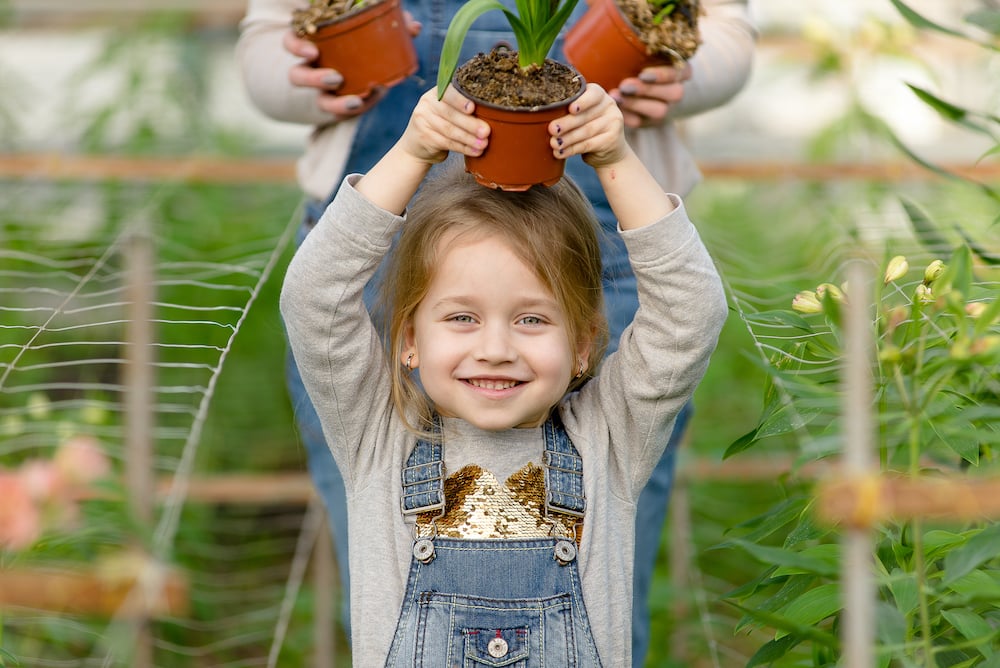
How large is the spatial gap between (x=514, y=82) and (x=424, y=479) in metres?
0.40

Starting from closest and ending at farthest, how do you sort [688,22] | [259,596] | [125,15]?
[688,22] → [259,596] → [125,15]

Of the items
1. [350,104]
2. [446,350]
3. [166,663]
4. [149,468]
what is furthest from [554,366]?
[166,663]

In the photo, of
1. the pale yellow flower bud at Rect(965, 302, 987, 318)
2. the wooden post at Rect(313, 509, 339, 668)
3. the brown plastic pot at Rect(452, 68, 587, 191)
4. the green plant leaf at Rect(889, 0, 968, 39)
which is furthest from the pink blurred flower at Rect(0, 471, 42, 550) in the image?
the wooden post at Rect(313, 509, 339, 668)

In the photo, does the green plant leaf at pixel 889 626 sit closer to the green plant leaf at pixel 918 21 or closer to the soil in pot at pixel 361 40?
the green plant leaf at pixel 918 21

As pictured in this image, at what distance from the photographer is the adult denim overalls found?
1521 millimetres

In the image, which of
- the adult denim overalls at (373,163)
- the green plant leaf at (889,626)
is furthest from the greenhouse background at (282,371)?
the adult denim overalls at (373,163)

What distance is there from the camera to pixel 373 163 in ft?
5.21

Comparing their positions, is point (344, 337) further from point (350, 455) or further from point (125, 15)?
point (125, 15)

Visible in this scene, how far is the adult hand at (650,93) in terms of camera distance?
1.41 metres

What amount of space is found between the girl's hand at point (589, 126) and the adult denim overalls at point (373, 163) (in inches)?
15.6

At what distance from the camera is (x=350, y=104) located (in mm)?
1489

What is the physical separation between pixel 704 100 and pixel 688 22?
168 millimetres

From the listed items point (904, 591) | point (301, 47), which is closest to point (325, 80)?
point (301, 47)

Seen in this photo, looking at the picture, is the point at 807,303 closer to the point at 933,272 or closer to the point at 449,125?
the point at 933,272
